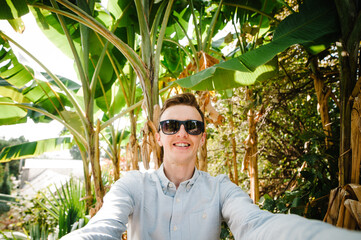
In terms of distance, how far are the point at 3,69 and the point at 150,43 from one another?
3127 mm

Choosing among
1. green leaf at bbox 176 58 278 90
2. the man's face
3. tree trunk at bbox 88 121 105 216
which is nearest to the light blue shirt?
the man's face

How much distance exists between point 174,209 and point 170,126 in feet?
1.75

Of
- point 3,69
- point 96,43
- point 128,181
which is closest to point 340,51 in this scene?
point 128,181

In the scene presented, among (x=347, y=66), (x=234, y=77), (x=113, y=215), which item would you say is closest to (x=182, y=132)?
(x=113, y=215)

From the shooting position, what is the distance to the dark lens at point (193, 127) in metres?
1.52

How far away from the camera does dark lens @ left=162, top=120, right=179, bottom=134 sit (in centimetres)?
151

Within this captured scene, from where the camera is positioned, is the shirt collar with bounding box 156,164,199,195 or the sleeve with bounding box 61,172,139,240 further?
the shirt collar with bounding box 156,164,199,195

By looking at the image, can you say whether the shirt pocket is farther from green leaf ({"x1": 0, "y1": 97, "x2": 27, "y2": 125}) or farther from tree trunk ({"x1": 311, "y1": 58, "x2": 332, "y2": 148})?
green leaf ({"x1": 0, "y1": 97, "x2": 27, "y2": 125})

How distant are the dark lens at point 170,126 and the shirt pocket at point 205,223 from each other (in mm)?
530

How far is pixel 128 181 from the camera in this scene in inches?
52.6

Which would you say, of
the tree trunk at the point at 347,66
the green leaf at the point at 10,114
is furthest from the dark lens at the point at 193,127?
the green leaf at the point at 10,114

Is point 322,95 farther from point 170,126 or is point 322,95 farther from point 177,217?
point 177,217

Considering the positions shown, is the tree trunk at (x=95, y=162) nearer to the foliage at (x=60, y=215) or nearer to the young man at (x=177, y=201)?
the foliage at (x=60, y=215)

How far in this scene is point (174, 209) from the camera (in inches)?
49.9
